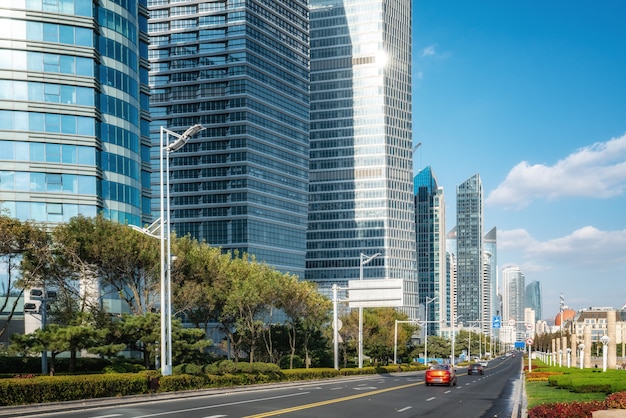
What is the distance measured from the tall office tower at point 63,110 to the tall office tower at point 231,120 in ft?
219

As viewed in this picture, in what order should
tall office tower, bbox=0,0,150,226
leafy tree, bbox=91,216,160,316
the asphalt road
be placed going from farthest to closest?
1. tall office tower, bbox=0,0,150,226
2. leafy tree, bbox=91,216,160,316
3. the asphalt road

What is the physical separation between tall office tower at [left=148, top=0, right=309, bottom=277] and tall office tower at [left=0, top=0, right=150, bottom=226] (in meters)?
66.9

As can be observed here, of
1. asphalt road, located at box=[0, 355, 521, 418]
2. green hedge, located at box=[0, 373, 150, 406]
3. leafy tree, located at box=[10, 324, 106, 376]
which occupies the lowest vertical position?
asphalt road, located at box=[0, 355, 521, 418]

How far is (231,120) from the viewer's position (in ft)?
468

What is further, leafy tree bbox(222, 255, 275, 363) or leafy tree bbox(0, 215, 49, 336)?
leafy tree bbox(222, 255, 275, 363)

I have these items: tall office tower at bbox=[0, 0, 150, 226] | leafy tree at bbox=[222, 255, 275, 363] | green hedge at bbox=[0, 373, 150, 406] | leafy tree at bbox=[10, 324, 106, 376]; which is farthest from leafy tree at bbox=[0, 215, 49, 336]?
tall office tower at bbox=[0, 0, 150, 226]

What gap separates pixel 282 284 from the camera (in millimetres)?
59719

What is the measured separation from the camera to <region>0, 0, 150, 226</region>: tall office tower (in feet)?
221

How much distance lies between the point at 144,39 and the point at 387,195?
11972 cm

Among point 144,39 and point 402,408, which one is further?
point 144,39

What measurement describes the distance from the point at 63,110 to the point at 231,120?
74.2 meters

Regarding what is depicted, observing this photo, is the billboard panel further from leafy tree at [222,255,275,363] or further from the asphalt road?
the asphalt road

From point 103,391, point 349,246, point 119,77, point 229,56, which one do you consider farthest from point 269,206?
point 103,391

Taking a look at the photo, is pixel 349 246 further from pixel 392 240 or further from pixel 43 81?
pixel 43 81
